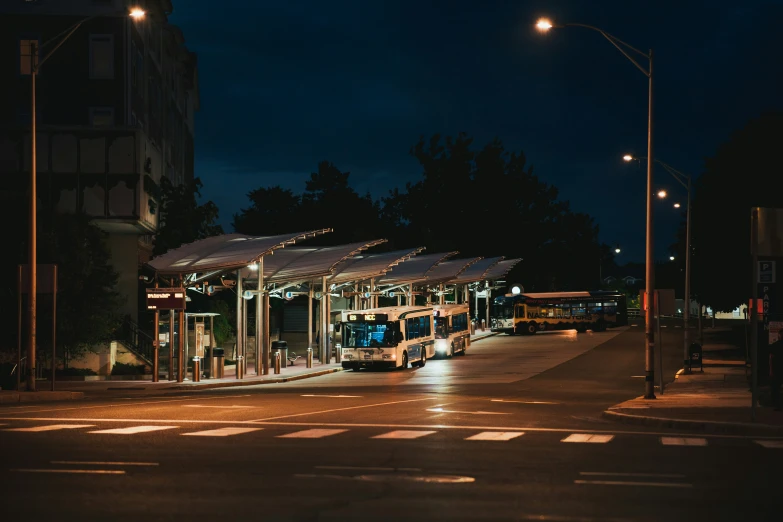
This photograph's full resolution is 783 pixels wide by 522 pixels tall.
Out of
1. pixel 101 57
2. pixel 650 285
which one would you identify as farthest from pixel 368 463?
pixel 101 57

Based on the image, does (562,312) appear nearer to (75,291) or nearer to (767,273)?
(75,291)

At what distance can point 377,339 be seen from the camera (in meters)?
46.9

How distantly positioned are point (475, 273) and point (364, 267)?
99.8 ft

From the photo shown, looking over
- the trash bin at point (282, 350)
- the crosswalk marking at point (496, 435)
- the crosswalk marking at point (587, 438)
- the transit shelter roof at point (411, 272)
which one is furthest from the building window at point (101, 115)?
the crosswalk marking at point (587, 438)

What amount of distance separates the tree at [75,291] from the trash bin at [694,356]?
21102 millimetres

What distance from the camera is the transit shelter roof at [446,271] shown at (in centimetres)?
Answer: 7408

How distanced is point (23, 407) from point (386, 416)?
903cm

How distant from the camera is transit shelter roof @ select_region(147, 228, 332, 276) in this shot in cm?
3847

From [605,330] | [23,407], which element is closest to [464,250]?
[605,330]

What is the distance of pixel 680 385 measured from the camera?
3394 cm

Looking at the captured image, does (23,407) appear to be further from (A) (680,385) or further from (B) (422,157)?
(B) (422,157)

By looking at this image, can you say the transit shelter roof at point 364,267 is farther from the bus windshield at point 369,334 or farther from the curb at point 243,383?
the curb at point 243,383

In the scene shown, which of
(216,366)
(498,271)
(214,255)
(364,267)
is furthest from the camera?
(498,271)

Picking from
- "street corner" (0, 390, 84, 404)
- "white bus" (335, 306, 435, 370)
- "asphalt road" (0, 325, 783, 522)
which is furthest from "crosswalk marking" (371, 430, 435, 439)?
"white bus" (335, 306, 435, 370)
